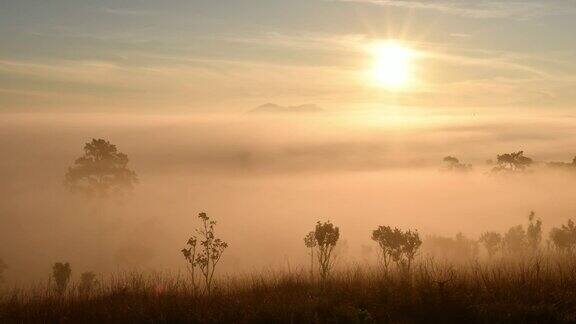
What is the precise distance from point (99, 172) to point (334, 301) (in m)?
75.5

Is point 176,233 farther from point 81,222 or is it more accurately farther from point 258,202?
point 258,202

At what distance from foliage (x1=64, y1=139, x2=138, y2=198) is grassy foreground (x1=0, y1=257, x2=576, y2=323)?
7140cm

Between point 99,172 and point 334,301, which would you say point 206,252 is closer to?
point 334,301

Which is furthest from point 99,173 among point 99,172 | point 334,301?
point 334,301

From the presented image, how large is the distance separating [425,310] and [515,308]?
155 cm

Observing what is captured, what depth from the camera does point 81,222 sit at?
3688 inches

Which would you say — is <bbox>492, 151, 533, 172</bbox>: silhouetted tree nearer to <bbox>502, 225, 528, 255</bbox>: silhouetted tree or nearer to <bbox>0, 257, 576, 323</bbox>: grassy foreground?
<bbox>502, 225, 528, 255</bbox>: silhouetted tree

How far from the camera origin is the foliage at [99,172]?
80.8m

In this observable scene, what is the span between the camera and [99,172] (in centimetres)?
8119

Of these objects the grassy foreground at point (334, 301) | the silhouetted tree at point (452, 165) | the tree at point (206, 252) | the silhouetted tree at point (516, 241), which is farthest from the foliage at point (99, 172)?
the silhouetted tree at point (452, 165)

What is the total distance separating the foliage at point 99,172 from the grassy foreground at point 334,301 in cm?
7140

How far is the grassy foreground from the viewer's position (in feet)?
32.9

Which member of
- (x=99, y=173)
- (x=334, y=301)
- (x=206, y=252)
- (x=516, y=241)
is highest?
(x=99, y=173)

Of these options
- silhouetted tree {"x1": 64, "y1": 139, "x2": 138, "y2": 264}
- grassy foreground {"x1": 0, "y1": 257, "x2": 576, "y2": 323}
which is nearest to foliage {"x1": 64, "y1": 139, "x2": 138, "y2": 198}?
silhouetted tree {"x1": 64, "y1": 139, "x2": 138, "y2": 264}
